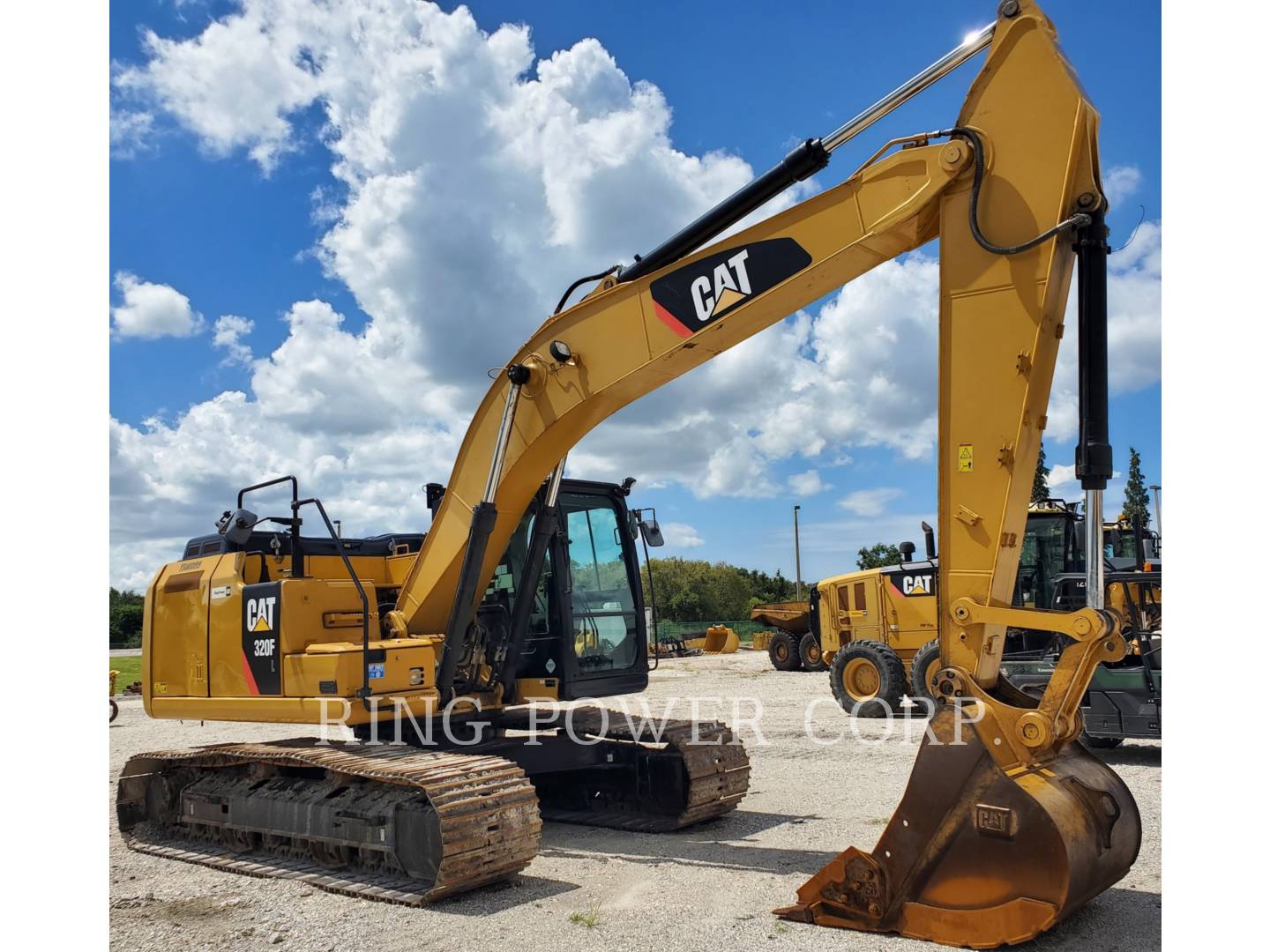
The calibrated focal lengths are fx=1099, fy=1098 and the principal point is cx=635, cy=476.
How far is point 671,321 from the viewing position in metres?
6.96

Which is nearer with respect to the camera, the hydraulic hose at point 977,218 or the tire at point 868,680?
the hydraulic hose at point 977,218

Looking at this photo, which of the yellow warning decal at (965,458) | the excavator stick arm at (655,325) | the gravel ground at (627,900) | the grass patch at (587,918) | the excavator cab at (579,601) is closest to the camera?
the gravel ground at (627,900)

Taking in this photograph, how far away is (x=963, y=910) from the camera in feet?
17.3

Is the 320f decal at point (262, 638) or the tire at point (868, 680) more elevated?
the 320f decal at point (262, 638)

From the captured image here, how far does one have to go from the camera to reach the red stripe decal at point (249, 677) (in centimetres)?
805

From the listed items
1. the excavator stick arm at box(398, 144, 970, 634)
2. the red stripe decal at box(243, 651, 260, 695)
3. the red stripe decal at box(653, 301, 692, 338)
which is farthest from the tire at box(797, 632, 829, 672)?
the red stripe decal at box(653, 301, 692, 338)

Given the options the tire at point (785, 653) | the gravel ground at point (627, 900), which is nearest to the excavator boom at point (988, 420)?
the gravel ground at point (627, 900)

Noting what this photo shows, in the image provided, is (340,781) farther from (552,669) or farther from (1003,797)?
(1003,797)

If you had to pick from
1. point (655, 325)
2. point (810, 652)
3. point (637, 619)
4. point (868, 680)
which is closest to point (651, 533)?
point (637, 619)

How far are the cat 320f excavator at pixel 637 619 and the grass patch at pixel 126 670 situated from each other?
18510 mm

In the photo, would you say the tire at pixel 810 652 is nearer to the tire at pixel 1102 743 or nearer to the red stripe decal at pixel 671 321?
the tire at pixel 1102 743

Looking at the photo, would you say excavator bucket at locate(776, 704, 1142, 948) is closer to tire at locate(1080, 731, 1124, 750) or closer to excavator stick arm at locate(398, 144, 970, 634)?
excavator stick arm at locate(398, 144, 970, 634)

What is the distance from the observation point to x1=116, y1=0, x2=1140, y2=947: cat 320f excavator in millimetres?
5457

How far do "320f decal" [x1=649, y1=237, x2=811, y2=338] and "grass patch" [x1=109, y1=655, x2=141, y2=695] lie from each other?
71.1ft
